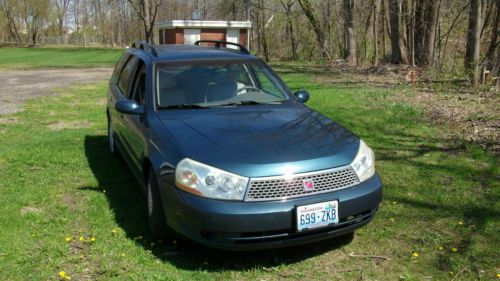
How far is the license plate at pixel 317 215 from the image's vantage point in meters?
3.40

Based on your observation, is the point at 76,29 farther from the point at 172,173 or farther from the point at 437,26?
the point at 172,173

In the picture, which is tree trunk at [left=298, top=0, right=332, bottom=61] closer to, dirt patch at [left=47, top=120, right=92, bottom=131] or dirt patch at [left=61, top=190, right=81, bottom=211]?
dirt patch at [left=47, top=120, right=92, bottom=131]

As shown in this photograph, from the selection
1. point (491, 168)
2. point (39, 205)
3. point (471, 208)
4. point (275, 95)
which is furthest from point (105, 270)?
point (491, 168)

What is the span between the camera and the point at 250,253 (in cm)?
392

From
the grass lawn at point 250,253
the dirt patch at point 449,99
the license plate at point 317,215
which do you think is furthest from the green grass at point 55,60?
the license plate at point 317,215

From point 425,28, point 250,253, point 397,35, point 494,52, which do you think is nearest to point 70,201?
point 250,253

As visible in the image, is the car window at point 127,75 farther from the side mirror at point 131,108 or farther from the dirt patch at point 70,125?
the dirt patch at point 70,125

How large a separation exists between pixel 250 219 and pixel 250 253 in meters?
0.69

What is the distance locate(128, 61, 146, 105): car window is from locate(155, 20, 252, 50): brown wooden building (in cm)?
3127

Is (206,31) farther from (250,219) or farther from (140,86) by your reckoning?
(250,219)

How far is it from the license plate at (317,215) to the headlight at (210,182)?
423 mm

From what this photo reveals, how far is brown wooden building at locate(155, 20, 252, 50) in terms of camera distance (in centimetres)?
3634

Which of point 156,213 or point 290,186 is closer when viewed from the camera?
point 290,186

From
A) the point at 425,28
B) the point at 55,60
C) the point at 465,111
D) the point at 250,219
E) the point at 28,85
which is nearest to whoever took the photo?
the point at 250,219
